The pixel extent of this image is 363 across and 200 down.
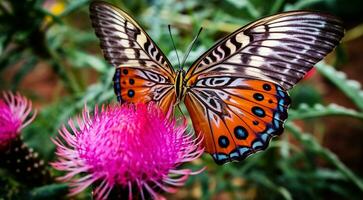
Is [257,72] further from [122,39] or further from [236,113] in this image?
[122,39]

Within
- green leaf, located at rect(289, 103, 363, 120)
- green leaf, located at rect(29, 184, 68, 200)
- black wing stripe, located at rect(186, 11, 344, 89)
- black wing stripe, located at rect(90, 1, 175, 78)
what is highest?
black wing stripe, located at rect(90, 1, 175, 78)

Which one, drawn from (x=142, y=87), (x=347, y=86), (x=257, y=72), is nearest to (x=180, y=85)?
(x=142, y=87)

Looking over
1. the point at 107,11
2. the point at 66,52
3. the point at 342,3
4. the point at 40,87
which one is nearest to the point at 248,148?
the point at 107,11

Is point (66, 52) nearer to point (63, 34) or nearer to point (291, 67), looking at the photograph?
point (63, 34)

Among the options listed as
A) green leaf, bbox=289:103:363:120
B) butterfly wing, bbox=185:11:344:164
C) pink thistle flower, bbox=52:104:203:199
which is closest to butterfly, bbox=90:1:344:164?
butterfly wing, bbox=185:11:344:164

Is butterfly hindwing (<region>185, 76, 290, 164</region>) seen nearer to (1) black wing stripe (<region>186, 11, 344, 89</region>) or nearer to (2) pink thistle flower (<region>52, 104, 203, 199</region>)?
(1) black wing stripe (<region>186, 11, 344, 89</region>)

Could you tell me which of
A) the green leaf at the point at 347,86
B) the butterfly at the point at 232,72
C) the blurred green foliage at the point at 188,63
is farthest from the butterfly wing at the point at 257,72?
the green leaf at the point at 347,86

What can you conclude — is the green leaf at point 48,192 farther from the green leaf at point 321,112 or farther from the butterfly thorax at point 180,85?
the green leaf at point 321,112
